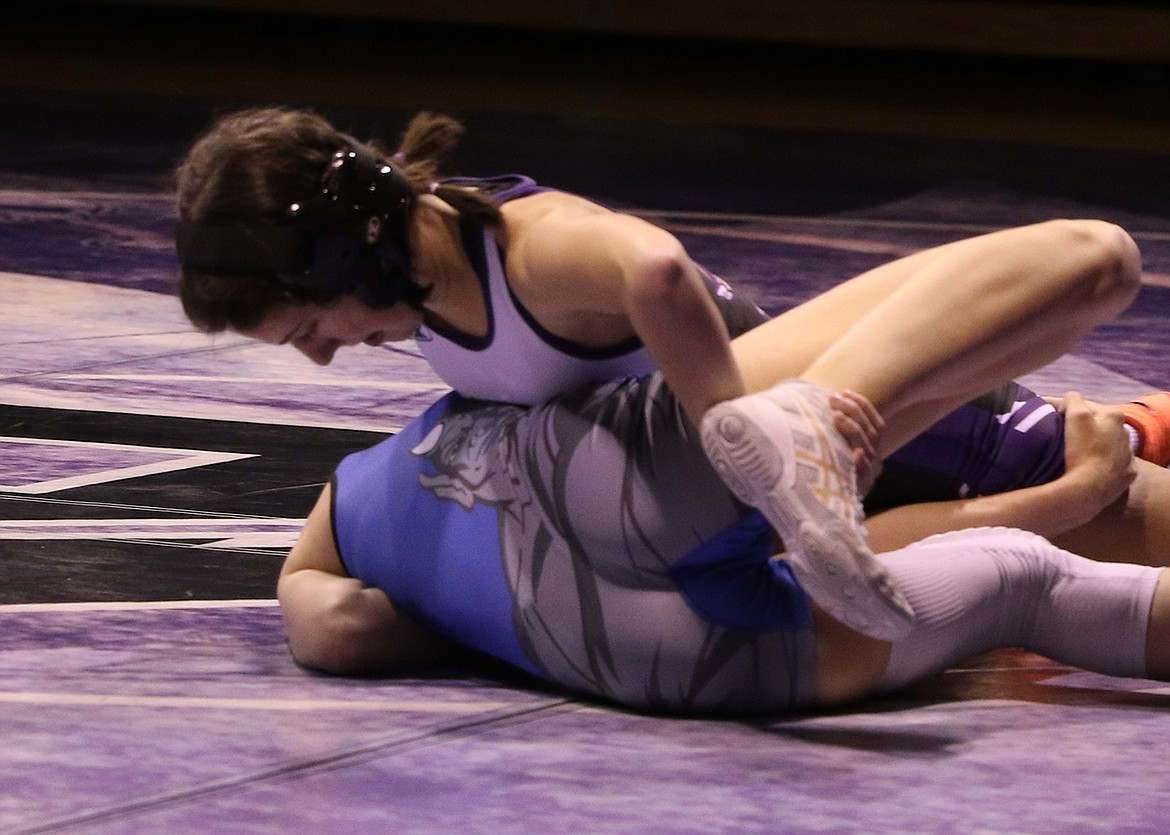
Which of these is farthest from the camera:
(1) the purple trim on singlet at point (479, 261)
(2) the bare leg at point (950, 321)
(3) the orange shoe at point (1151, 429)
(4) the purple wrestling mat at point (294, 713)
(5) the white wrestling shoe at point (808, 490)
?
(3) the orange shoe at point (1151, 429)

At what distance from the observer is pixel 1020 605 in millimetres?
2121

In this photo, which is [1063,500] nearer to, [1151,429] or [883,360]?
[1151,429]

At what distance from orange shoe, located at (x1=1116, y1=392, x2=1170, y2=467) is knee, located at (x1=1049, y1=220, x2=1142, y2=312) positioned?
51cm

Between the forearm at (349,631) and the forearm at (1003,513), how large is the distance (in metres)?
0.56

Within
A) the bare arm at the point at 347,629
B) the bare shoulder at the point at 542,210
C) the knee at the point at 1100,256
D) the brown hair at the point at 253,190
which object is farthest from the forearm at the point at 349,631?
the knee at the point at 1100,256

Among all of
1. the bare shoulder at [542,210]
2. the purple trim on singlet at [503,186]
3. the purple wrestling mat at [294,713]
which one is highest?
the purple trim on singlet at [503,186]

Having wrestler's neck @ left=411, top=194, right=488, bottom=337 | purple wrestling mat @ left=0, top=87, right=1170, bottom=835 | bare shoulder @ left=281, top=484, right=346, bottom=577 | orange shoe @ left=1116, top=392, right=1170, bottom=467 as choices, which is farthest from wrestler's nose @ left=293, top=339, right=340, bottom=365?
orange shoe @ left=1116, top=392, right=1170, bottom=467

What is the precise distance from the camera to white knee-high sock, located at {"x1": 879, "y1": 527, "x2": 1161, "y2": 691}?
6.82ft

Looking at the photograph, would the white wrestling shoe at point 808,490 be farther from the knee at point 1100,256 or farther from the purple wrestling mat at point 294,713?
the knee at point 1100,256

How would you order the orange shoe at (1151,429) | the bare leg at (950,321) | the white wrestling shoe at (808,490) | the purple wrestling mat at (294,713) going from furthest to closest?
1. the orange shoe at (1151,429)
2. the bare leg at (950,321)
3. the white wrestling shoe at (808,490)
4. the purple wrestling mat at (294,713)

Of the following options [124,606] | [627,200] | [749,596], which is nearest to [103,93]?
[627,200]

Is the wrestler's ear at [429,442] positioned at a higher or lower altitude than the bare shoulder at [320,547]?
higher

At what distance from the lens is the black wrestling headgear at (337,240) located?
80.3 inches

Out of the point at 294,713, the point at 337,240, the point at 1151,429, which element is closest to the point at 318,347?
the point at 337,240
